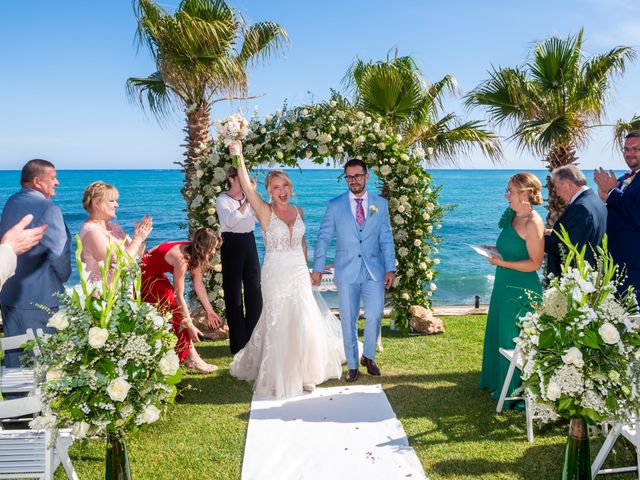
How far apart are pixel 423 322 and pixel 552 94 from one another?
476 cm

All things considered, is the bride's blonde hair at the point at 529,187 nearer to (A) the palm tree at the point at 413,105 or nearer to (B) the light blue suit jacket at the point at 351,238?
(B) the light blue suit jacket at the point at 351,238

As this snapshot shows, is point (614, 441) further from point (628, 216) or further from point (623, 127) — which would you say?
point (623, 127)

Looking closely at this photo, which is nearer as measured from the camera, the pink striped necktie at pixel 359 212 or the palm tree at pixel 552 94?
the pink striped necktie at pixel 359 212

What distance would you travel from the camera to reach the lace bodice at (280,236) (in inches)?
241

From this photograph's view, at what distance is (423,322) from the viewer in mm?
8406

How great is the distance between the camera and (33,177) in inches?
206

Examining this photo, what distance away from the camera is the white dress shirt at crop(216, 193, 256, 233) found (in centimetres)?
702

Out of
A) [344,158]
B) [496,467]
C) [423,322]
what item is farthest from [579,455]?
[344,158]

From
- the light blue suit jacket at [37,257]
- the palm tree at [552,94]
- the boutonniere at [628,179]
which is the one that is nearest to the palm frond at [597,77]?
the palm tree at [552,94]

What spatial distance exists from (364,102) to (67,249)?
6645 millimetres

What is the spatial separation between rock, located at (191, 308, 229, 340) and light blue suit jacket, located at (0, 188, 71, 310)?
319cm

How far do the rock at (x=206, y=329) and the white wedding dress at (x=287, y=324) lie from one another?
2.13 metres

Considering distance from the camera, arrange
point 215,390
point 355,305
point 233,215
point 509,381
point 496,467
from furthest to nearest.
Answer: point 233,215, point 355,305, point 215,390, point 509,381, point 496,467

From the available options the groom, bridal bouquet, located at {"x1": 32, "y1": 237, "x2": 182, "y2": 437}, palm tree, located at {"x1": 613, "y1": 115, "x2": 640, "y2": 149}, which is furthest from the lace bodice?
palm tree, located at {"x1": 613, "y1": 115, "x2": 640, "y2": 149}
